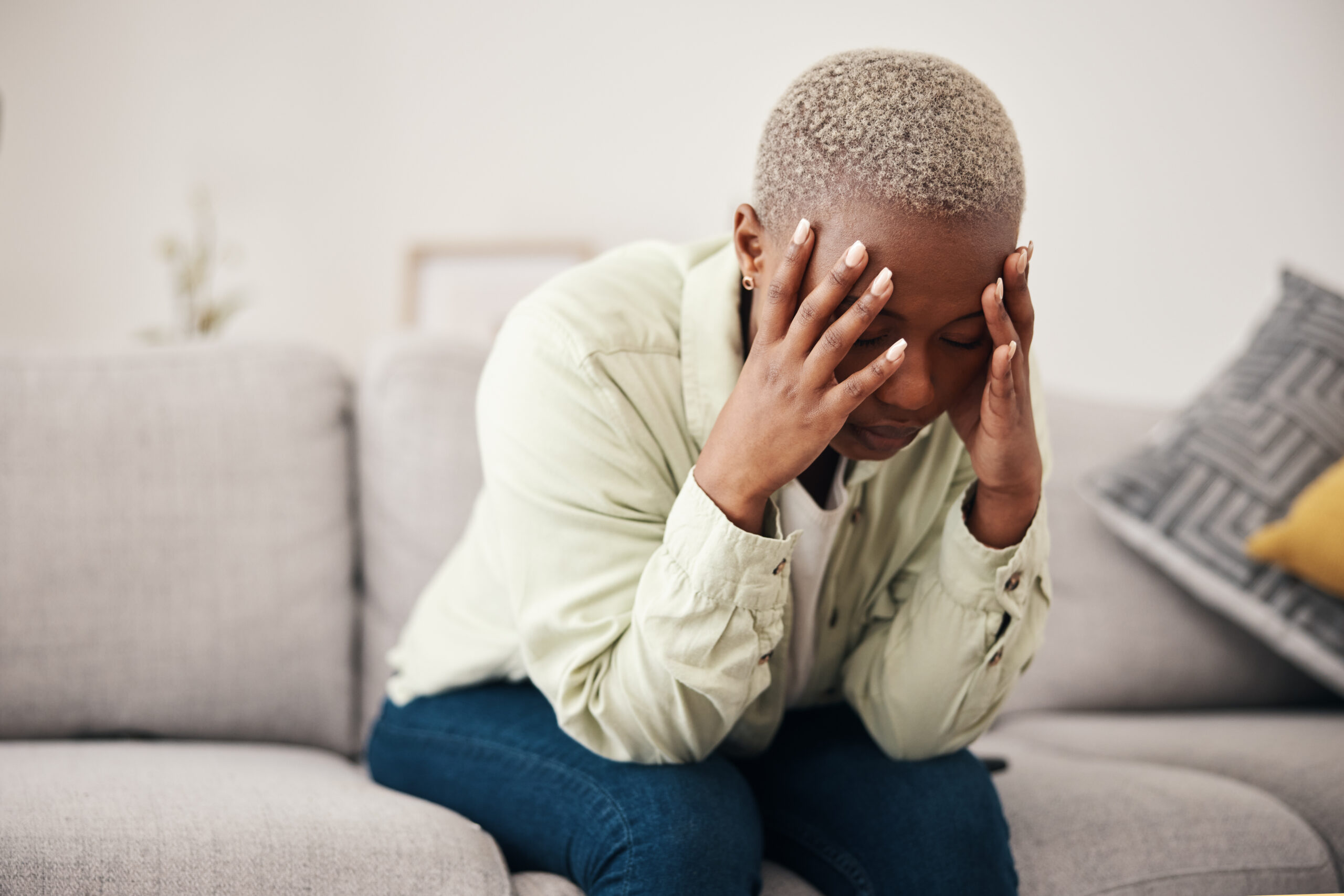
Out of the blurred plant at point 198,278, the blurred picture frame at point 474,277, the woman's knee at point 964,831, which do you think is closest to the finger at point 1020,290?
the woman's knee at point 964,831

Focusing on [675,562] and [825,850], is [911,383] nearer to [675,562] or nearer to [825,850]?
[675,562]

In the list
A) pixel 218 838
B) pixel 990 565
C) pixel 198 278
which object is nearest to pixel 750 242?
pixel 990 565

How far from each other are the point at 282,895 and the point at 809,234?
23.4 inches

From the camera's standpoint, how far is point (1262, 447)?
1.33 meters

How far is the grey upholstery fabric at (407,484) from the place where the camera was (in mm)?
1208

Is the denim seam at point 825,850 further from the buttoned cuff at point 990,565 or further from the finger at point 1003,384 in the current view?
the finger at point 1003,384

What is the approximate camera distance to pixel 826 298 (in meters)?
0.60

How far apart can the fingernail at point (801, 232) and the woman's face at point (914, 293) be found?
1cm

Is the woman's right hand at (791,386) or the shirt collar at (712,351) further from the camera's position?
the shirt collar at (712,351)

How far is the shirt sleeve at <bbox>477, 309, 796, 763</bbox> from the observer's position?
68 centimetres

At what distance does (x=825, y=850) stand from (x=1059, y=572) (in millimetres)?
714

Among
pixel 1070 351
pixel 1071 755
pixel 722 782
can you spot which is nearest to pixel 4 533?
pixel 722 782

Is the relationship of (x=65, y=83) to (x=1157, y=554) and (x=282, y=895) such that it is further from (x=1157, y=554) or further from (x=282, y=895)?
(x=1157, y=554)

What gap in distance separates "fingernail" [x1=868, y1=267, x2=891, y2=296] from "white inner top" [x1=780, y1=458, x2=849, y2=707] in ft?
0.63
